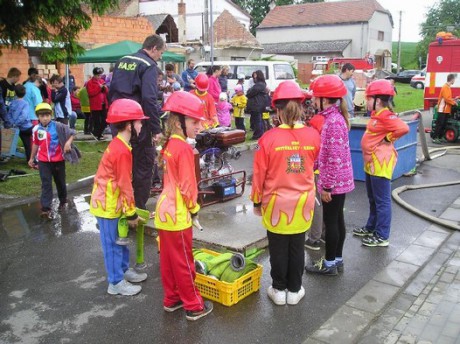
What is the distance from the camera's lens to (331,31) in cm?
5669

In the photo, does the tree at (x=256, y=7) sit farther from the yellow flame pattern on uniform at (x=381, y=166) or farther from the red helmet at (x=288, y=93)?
the red helmet at (x=288, y=93)

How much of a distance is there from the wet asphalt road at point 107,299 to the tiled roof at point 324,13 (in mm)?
53966

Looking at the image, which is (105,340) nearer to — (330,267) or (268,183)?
(268,183)

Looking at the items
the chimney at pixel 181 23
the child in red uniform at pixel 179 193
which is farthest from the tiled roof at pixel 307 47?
the child in red uniform at pixel 179 193

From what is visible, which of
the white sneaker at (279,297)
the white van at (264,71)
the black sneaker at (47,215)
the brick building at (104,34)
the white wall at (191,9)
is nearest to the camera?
the white sneaker at (279,297)

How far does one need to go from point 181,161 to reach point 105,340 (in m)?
1.52

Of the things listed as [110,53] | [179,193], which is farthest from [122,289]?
[110,53]

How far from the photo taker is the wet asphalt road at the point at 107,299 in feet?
12.6

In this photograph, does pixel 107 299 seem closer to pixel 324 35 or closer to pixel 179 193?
pixel 179 193

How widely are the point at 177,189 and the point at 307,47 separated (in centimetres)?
5545

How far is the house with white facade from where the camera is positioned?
180ft

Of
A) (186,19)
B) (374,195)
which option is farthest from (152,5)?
(374,195)

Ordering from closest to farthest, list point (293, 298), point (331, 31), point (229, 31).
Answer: point (293, 298), point (229, 31), point (331, 31)

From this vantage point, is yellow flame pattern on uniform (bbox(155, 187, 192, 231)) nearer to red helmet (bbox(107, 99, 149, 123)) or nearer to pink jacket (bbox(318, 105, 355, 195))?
red helmet (bbox(107, 99, 149, 123))
